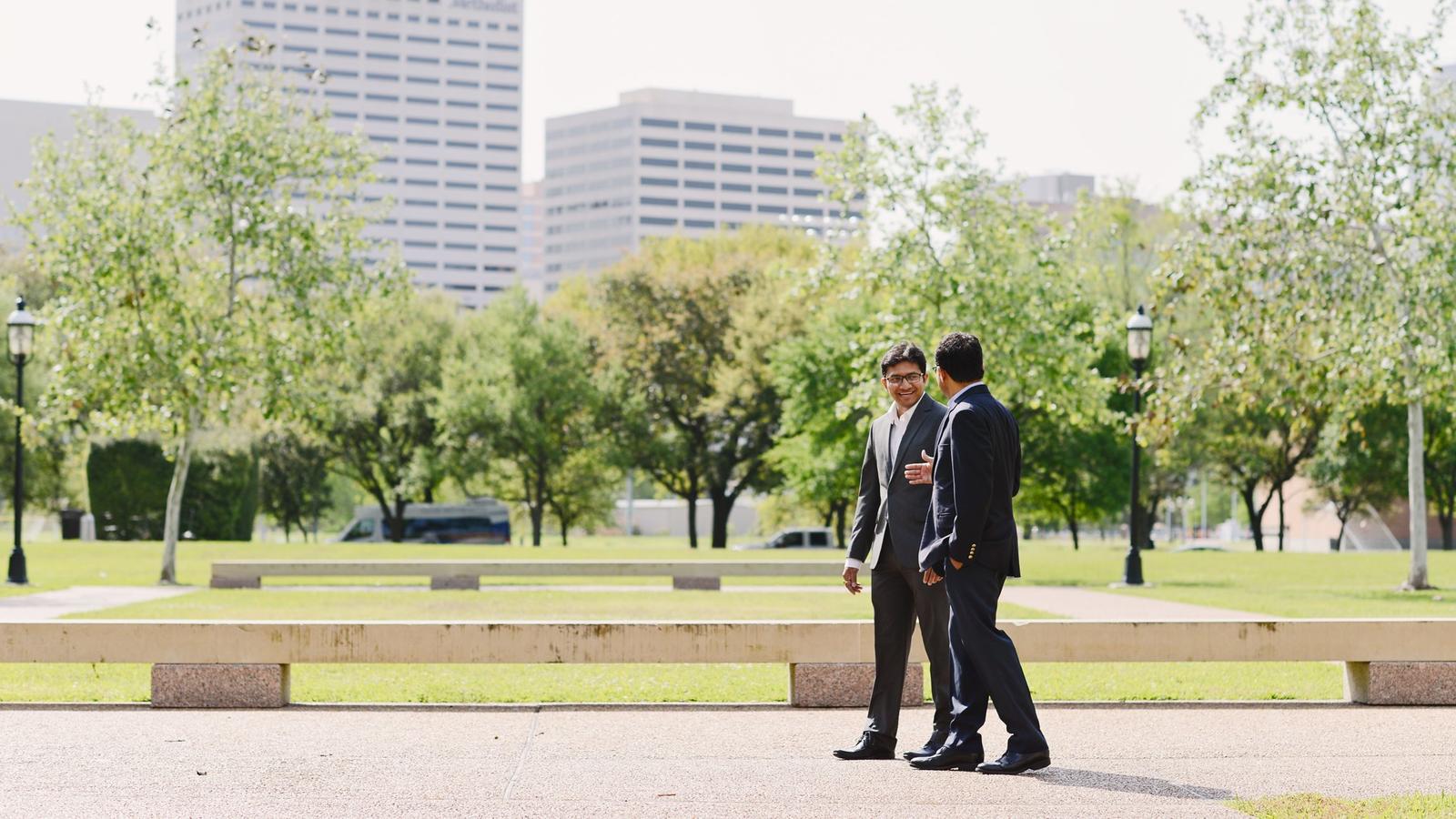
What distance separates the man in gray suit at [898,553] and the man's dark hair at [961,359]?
0.17 m

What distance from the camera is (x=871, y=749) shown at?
7.59m

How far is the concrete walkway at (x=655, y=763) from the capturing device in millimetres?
6465

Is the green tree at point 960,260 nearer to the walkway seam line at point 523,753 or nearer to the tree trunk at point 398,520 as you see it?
the walkway seam line at point 523,753

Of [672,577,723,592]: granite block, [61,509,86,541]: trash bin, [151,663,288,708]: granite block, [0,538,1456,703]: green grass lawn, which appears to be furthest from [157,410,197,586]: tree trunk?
[61,509,86,541]: trash bin

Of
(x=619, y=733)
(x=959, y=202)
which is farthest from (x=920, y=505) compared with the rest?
(x=959, y=202)

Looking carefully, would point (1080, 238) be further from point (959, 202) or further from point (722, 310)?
point (722, 310)

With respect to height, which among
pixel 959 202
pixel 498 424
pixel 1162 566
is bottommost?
pixel 1162 566

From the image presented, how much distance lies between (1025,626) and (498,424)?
4614cm

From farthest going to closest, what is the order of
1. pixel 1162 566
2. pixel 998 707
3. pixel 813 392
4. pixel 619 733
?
pixel 813 392 → pixel 1162 566 → pixel 619 733 → pixel 998 707

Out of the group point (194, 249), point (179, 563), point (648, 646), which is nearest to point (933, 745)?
point (648, 646)

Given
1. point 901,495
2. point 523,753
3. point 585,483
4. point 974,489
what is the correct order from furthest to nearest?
point 585,483
point 523,753
point 901,495
point 974,489

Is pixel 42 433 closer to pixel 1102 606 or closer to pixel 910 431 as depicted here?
pixel 1102 606

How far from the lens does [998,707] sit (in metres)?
7.17

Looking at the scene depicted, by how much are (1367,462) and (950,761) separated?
53560 millimetres
